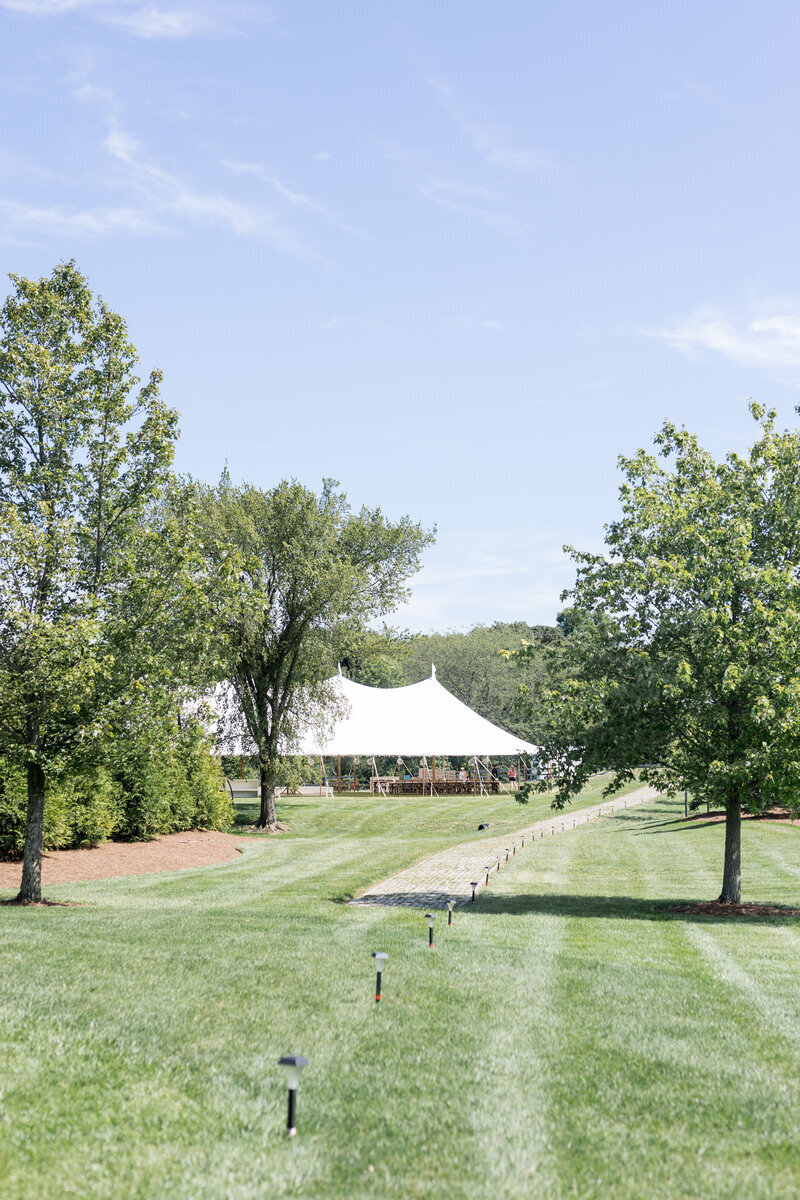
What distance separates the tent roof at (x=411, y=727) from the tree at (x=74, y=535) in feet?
84.8

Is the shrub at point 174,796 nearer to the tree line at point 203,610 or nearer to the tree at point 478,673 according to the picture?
the tree line at point 203,610

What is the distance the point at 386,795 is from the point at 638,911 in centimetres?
3259

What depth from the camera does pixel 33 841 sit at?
16109 mm

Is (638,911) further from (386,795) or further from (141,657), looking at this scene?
(386,795)

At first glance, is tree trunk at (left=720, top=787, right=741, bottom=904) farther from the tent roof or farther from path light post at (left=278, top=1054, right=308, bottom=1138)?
the tent roof

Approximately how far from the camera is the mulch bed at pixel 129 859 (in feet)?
66.5

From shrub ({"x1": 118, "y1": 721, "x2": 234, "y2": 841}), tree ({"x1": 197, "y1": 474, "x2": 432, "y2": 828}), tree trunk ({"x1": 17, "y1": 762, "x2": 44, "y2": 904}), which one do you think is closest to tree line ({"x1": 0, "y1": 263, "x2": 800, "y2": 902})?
tree trunk ({"x1": 17, "y1": 762, "x2": 44, "y2": 904})

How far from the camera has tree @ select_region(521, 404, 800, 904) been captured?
15.2 m

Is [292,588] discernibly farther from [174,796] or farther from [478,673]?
[478,673]

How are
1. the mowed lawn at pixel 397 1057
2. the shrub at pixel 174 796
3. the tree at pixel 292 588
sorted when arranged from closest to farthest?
1. the mowed lawn at pixel 397 1057
2. the shrub at pixel 174 796
3. the tree at pixel 292 588

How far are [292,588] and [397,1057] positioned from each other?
2707cm

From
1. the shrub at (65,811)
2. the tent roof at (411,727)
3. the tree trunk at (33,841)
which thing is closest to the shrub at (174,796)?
the shrub at (65,811)

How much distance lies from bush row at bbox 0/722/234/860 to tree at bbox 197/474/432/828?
3.32 m

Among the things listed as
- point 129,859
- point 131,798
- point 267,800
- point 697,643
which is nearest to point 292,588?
point 267,800
